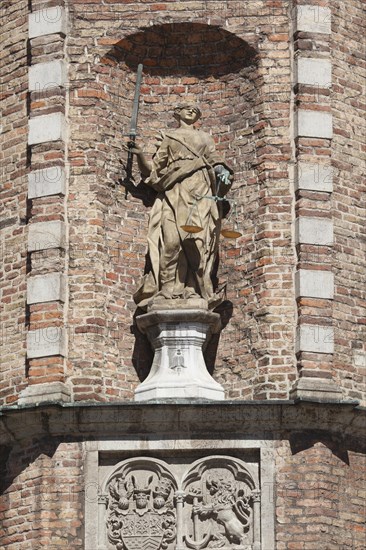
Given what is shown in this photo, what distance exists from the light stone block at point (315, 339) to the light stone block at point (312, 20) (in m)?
3.04

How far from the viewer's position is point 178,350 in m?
21.3

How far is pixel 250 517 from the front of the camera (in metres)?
20.7

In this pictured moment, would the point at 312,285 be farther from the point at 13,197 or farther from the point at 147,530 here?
the point at 13,197

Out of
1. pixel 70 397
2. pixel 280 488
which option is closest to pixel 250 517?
pixel 280 488

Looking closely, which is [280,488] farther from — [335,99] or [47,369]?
[335,99]

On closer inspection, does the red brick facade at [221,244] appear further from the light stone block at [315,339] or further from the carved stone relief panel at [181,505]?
the carved stone relief panel at [181,505]

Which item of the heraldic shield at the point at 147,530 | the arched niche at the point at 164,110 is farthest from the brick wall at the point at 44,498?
the arched niche at the point at 164,110

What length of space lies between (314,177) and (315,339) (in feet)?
5.36

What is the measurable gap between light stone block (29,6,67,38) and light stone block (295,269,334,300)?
11.4 ft

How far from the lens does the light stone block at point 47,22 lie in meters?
22.4

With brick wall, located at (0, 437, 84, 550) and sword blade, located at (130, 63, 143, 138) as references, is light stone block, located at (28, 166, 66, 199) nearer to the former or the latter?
sword blade, located at (130, 63, 143, 138)

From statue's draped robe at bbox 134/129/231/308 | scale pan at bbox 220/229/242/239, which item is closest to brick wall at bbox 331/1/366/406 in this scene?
scale pan at bbox 220/229/242/239

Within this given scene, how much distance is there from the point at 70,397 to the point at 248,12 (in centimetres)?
434

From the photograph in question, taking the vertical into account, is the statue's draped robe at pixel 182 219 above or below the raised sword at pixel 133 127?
below
